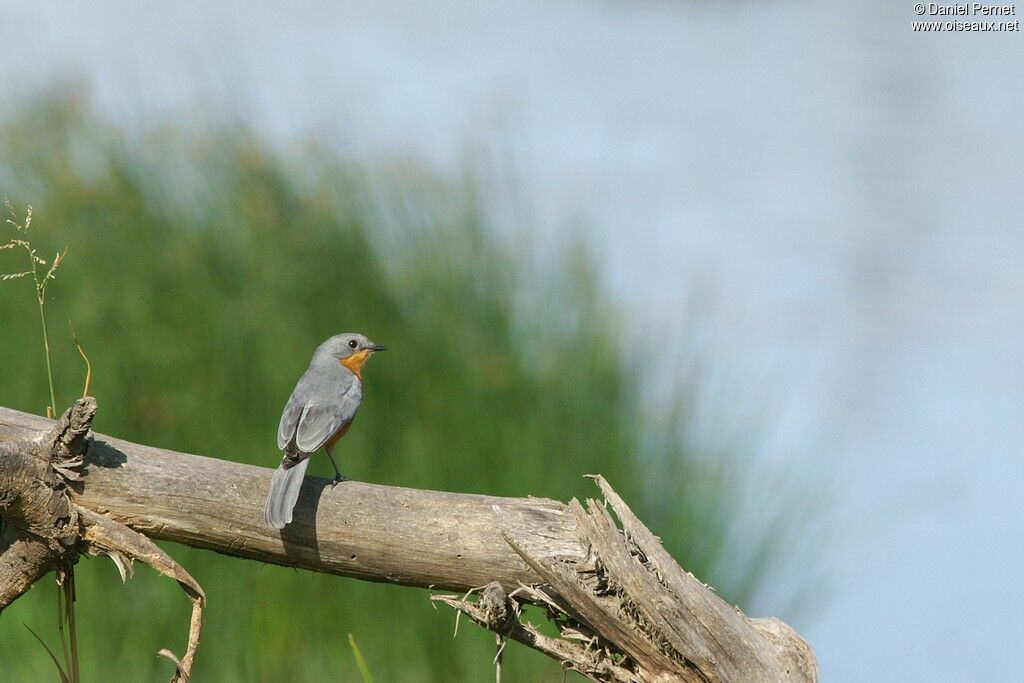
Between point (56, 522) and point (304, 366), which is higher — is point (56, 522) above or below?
above

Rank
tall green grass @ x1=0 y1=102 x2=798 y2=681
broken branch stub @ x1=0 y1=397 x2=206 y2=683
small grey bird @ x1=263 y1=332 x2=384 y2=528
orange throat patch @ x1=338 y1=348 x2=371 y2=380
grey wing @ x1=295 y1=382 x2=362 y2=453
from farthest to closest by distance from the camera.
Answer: tall green grass @ x1=0 y1=102 x2=798 y2=681, orange throat patch @ x1=338 y1=348 x2=371 y2=380, grey wing @ x1=295 y1=382 x2=362 y2=453, small grey bird @ x1=263 y1=332 x2=384 y2=528, broken branch stub @ x1=0 y1=397 x2=206 y2=683

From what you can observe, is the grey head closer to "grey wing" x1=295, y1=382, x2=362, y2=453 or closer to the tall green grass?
"grey wing" x1=295, y1=382, x2=362, y2=453

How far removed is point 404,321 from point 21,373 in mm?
2433

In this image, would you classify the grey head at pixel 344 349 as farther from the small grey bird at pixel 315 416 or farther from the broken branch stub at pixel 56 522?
the broken branch stub at pixel 56 522

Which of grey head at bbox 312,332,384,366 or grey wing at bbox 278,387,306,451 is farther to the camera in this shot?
grey head at bbox 312,332,384,366

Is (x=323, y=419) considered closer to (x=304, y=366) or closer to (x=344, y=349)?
(x=344, y=349)

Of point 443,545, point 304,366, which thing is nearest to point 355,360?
point 443,545

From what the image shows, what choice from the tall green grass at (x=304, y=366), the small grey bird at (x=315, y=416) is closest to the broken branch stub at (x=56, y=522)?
the small grey bird at (x=315, y=416)

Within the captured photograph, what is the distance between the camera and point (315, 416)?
147 inches

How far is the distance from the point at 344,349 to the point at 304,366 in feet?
7.61

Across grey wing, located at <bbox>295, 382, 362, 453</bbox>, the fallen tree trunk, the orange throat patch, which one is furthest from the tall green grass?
the fallen tree trunk

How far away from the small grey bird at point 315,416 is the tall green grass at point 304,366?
201cm

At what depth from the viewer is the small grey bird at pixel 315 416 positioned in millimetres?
2803

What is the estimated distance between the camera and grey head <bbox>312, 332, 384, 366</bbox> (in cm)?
465
